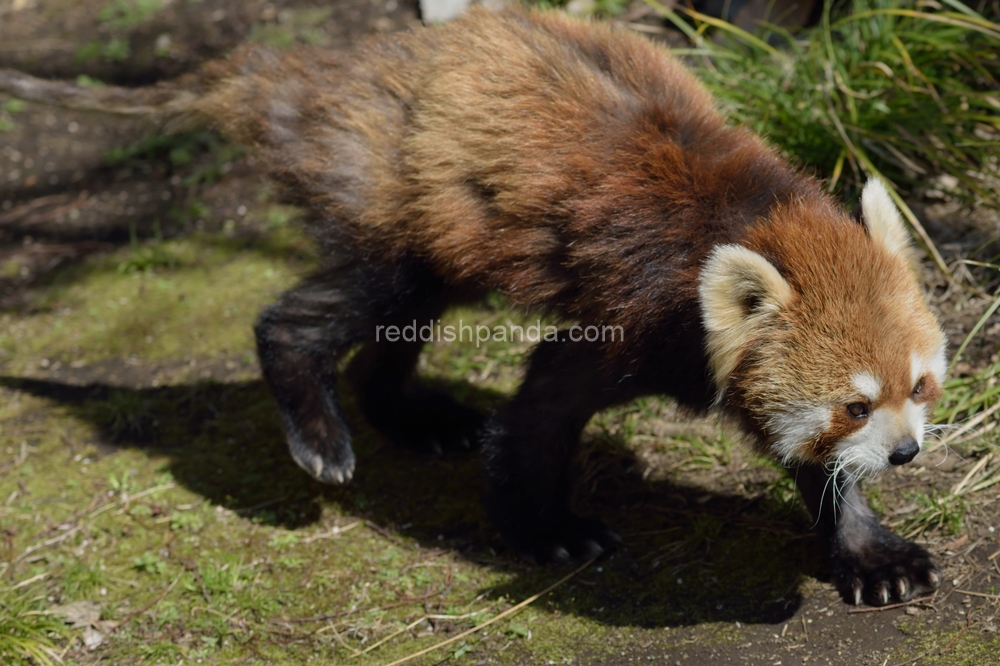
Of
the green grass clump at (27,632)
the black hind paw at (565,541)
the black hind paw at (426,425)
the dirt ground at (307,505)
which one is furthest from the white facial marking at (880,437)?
the green grass clump at (27,632)

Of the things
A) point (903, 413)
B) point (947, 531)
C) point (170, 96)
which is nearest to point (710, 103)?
point (903, 413)

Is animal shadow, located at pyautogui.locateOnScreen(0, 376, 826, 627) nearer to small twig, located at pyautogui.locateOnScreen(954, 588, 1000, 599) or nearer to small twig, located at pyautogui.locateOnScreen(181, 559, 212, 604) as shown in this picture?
small twig, located at pyautogui.locateOnScreen(181, 559, 212, 604)

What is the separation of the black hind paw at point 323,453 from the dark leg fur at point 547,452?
0.71m

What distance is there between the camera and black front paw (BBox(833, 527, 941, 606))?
353 cm

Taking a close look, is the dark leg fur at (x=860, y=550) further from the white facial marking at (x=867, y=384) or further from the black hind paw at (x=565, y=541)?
Result: the black hind paw at (x=565, y=541)

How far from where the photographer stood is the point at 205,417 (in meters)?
5.25

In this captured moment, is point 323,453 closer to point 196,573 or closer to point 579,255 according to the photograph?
point 196,573

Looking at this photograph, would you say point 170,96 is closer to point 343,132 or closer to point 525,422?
point 343,132

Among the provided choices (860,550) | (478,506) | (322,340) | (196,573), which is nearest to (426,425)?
(478,506)

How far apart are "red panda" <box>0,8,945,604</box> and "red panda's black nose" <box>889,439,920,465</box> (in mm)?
11

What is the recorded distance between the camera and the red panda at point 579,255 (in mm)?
3139

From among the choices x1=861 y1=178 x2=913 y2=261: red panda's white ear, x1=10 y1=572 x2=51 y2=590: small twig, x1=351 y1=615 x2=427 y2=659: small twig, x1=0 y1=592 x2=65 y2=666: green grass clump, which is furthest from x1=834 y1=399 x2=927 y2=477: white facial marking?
x1=10 y1=572 x2=51 y2=590: small twig

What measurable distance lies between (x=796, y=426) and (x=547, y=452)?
1.16 metres

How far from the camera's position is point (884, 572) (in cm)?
356
